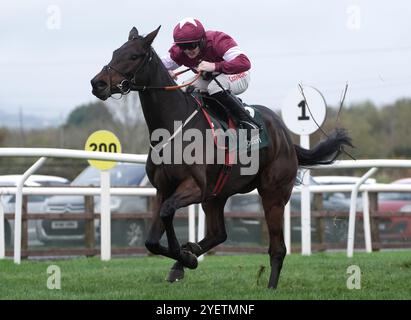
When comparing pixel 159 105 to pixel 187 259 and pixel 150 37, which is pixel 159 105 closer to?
pixel 150 37

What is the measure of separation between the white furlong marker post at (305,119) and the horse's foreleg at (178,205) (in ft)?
12.8

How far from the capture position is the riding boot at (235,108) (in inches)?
292

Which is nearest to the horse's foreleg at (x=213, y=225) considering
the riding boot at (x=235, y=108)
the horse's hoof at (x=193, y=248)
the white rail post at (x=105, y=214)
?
the horse's hoof at (x=193, y=248)

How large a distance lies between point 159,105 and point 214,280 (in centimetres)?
183

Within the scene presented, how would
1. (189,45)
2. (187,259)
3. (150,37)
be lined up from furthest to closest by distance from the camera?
(189,45) < (187,259) < (150,37)

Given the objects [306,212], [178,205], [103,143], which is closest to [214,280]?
[178,205]

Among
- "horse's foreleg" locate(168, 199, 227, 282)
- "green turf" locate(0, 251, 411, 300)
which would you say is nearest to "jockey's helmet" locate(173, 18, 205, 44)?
"horse's foreleg" locate(168, 199, 227, 282)

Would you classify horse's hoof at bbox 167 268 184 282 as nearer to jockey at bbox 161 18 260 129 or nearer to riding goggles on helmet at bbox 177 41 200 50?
jockey at bbox 161 18 260 129

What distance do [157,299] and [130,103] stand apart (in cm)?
3392

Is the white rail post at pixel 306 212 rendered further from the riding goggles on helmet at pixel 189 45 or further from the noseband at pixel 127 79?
the noseband at pixel 127 79

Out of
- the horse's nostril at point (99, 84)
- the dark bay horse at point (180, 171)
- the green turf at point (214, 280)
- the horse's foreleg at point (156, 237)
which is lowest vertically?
the green turf at point (214, 280)

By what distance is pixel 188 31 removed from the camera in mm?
7051

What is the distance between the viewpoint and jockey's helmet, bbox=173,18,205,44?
7.05m

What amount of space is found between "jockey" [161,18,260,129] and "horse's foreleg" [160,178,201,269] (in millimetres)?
899
